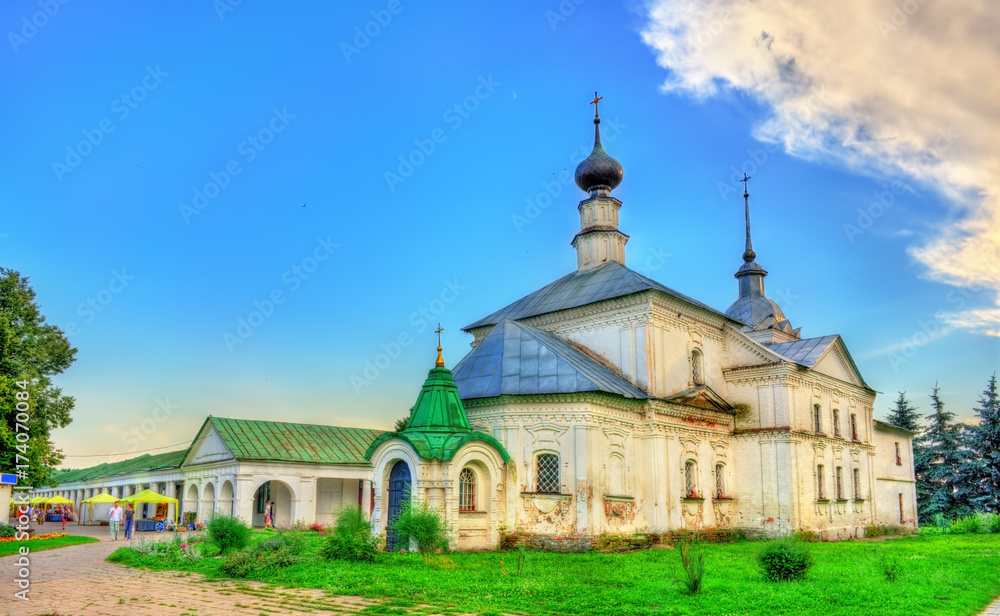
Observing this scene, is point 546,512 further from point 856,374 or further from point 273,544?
point 856,374

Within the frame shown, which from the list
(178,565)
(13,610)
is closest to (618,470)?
(178,565)

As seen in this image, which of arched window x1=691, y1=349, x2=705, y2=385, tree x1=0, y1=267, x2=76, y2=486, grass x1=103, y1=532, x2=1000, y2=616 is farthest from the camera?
arched window x1=691, y1=349, x2=705, y2=385

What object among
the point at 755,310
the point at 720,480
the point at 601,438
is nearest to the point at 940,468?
the point at 755,310

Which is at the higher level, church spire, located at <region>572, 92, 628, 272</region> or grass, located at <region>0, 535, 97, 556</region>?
church spire, located at <region>572, 92, 628, 272</region>

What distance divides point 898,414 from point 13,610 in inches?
1863

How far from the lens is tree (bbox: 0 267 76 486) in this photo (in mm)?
22703

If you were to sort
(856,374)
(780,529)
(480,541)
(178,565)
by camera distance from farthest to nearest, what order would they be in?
(856,374) → (780,529) → (480,541) → (178,565)

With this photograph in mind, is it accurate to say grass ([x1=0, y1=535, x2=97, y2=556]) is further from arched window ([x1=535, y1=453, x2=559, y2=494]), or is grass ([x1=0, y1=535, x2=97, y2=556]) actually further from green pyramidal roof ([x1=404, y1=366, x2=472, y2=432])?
arched window ([x1=535, y1=453, x2=559, y2=494])

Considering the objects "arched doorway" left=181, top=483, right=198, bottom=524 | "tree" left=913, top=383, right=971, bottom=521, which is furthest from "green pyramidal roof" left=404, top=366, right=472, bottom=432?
"tree" left=913, top=383, right=971, bottom=521

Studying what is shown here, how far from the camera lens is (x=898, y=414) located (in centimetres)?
4650

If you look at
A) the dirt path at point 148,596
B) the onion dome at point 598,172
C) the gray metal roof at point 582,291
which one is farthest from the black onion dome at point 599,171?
the dirt path at point 148,596

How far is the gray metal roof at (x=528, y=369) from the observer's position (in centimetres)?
2081

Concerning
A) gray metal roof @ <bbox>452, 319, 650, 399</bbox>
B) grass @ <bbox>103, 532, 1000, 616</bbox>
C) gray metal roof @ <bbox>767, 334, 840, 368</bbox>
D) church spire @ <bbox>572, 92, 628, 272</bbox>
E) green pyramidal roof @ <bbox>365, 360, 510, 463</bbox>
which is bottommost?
grass @ <bbox>103, 532, 1000, 616</bbox>

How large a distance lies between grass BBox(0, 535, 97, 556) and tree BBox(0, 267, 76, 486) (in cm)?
232
